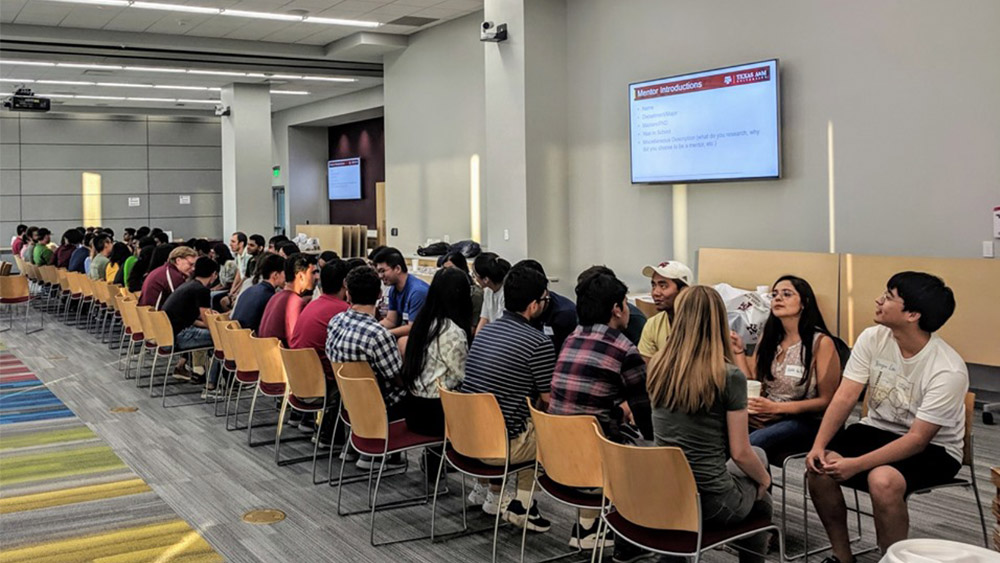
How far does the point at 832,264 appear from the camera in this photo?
6.99 meters

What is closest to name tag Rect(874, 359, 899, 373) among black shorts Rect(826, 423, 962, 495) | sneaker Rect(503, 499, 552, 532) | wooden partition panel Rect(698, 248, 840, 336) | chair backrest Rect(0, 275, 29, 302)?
black shorts Rect(826, 423, 962, 495)

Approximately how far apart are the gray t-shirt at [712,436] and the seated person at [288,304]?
3.58 meters

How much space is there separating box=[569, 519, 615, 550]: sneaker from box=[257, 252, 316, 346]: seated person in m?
2.72

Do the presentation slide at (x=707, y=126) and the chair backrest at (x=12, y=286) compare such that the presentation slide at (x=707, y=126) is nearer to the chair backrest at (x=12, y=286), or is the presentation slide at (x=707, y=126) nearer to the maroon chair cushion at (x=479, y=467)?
the maroon chair cushion at (x=479, y=467)

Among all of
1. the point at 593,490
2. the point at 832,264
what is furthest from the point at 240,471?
the point at 832,264

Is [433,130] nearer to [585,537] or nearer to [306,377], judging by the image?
[306,377]

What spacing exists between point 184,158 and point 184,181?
577 mm

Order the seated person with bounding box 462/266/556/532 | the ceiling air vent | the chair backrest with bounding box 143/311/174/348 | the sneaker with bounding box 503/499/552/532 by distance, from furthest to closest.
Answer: the ceiling air vent, the chair backrest with bounding box 143/311/174/348, the sneaker with bounding box 503/499/552/532, the seated person with bounding box 462/266/556/532

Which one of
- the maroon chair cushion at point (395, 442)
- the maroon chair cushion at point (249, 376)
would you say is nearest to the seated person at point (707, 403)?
the maroon chair cushion at point (395, 442)

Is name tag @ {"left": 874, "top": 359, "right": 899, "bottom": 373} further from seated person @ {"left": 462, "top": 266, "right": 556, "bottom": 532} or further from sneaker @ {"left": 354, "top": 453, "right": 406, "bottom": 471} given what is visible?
sneaker @ {"left": 354, "top": 453, "right": 406, "bottom": 471}

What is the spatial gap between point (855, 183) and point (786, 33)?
1.43 metres

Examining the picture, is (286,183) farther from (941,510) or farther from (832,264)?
(941,510)

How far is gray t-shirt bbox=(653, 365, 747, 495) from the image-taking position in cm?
295

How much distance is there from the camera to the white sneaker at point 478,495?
15.3 feet
